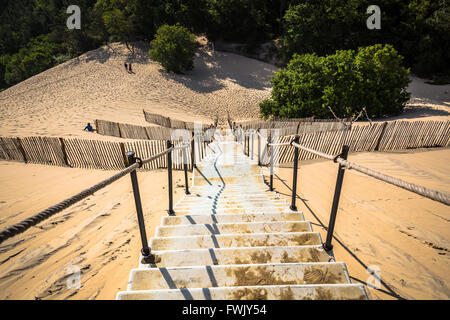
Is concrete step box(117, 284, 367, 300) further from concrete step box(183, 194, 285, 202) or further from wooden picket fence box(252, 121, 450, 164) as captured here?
wooden picket fence box(252, 121, 450, 164)

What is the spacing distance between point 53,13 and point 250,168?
64.2 meters

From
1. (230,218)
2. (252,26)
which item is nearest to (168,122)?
(230,218)

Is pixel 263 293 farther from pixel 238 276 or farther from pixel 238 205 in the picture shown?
pixel 238 205

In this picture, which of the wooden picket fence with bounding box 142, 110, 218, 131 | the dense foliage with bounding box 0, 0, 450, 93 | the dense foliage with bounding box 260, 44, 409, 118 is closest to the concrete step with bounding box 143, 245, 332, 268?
the wooden picket fence with bounding box 142, 110, 218, 131

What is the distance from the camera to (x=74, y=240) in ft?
11.1

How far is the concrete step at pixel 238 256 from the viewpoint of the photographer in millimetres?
1986

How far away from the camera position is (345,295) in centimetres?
150

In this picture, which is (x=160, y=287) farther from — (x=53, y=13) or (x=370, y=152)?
(x=53, y=13)

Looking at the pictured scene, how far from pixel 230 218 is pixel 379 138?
7811mm

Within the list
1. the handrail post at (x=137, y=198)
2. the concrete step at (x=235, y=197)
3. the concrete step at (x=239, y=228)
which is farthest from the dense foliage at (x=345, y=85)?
the handrail post at (x=137, y=198)

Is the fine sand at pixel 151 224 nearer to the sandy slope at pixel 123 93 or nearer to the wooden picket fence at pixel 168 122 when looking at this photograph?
the sandy slope at pixel 123 93

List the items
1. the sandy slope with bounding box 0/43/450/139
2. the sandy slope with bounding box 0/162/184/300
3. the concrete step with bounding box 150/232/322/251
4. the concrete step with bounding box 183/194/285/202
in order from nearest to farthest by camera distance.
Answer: the concrete step with bounding box 150/232/322/251 → the sandy slope with bounding box 0/162/184/300 → the concrete step with bounding box 183/194/285/202 → the sandy slope with bounding box 0/43/450/139

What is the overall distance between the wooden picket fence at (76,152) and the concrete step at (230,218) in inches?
186

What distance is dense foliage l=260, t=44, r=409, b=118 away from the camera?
46.7 feet
